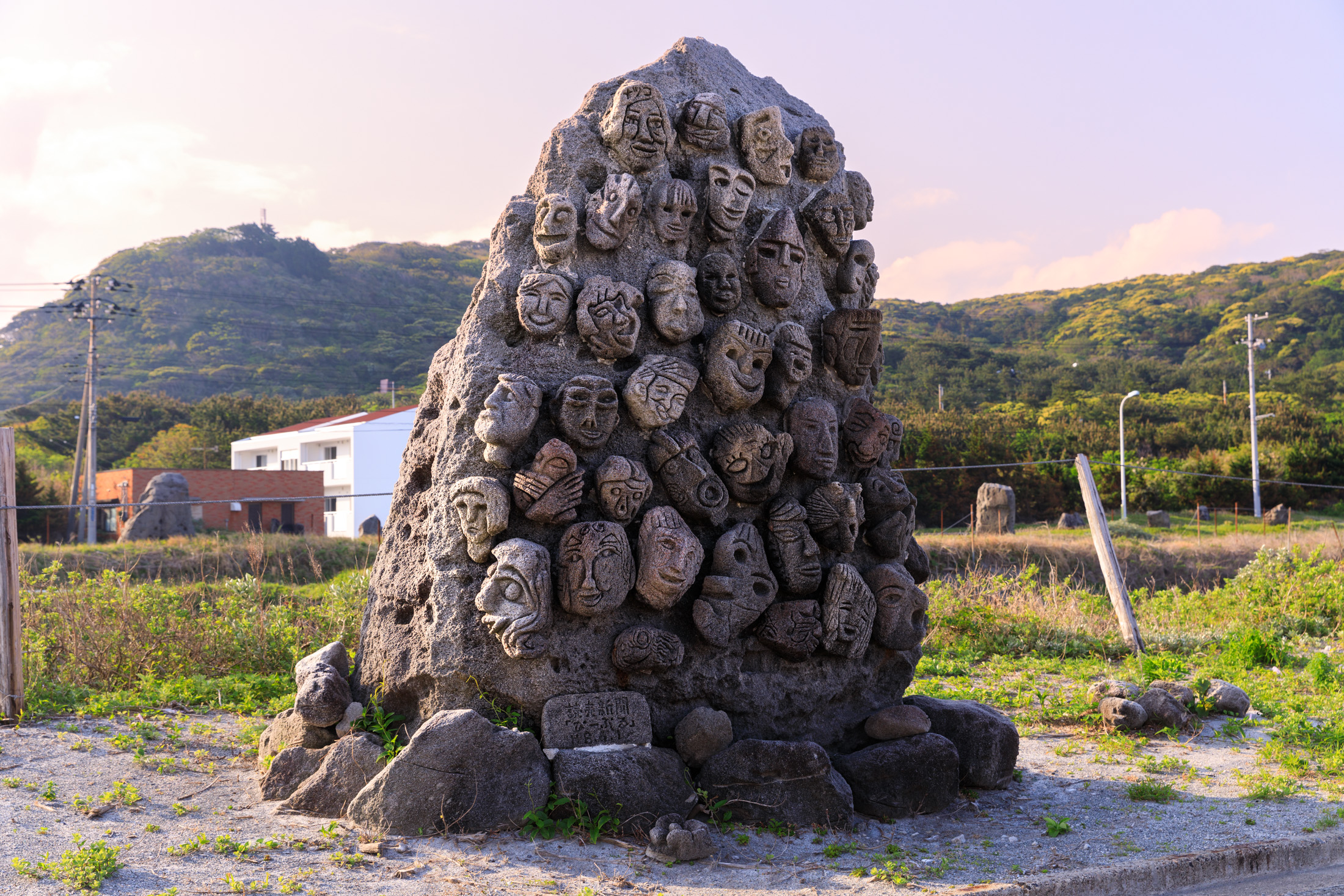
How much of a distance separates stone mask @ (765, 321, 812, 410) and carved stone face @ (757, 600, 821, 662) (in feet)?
3.12

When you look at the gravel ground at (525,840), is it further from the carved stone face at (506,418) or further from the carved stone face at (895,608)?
the carved stone face at (506,418)

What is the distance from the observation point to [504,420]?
3969 mm

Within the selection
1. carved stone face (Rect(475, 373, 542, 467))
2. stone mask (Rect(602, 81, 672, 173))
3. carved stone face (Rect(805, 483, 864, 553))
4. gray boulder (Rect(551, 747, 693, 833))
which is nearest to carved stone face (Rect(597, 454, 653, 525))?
carved stone face (Rect(475, 373, 542, 467))

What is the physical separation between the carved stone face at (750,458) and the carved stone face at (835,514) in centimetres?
22

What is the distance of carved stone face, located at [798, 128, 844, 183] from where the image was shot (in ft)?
16.4

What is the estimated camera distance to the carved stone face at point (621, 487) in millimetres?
4059

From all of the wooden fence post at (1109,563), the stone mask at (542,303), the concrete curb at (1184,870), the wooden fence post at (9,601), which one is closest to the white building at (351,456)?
the wooden fence post at (1109,563)

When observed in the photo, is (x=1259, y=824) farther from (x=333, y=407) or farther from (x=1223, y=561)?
(x=333, y=407)

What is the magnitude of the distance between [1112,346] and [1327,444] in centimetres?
2261

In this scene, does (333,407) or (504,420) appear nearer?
(504,420)

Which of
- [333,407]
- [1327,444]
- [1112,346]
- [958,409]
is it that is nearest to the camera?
[1327,444]

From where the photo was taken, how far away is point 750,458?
170 inches

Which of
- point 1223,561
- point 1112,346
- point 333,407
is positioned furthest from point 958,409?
point 333,407

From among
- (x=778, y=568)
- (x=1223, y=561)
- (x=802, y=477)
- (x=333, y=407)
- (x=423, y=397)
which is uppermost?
(x=333, y=407)
